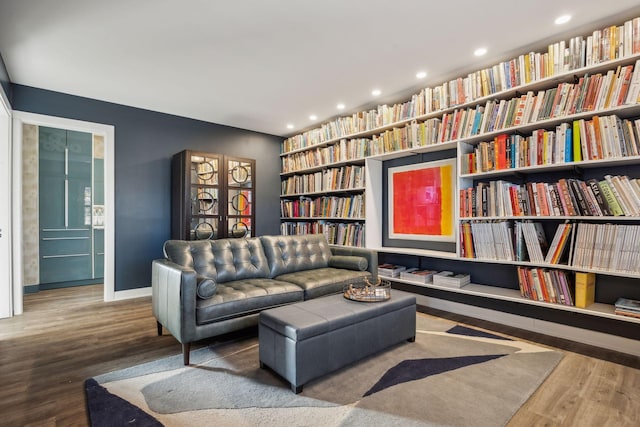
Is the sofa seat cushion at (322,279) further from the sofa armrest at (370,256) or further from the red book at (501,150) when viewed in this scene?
the red book at (501,150)

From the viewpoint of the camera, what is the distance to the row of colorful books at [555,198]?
222cm

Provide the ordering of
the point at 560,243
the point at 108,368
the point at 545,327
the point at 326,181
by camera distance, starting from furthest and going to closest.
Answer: the point at 326,181 → the point at 545,327 → the point at 560,243 → the point at 108,368

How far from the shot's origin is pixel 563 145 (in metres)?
2.47

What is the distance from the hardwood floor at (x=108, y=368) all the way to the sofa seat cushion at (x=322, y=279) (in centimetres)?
99

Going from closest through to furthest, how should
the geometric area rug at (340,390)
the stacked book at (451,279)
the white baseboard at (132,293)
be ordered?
the geometric area rug at (340,390), the stacked book at (451,279), the white baseboard at (132,293)

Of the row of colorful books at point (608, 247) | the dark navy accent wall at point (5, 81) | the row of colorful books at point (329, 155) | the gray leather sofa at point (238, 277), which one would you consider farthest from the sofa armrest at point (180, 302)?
the row of colorful books at point (608, 247)

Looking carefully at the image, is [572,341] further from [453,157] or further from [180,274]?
[180,274]

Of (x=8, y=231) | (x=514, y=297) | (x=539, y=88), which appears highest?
(x=539, y=88)

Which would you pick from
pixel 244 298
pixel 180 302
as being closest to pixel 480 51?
pixel 244 298

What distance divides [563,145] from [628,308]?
4.19 ft

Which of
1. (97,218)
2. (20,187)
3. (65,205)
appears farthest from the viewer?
(97,218)

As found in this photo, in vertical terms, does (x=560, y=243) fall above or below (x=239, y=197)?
below

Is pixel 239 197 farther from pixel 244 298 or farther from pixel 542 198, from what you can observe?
pixel 542 198

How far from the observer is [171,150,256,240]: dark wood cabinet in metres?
4.07
